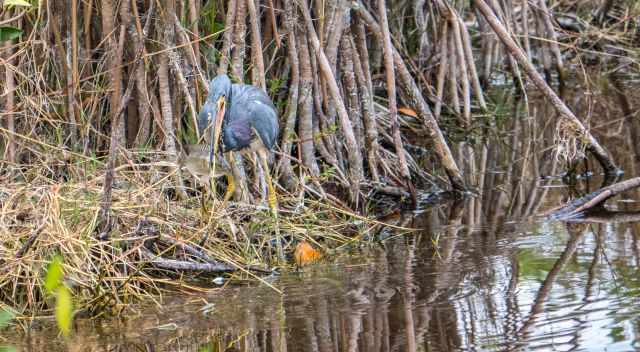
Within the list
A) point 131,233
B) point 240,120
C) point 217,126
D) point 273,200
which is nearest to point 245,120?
point 240,120

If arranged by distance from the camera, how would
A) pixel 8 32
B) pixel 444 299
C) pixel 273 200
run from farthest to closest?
1. pixel 273 200
2. pixel 8 32
3. pixel 444 299

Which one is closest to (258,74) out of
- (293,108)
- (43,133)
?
(293,108)

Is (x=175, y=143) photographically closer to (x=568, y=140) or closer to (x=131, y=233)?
(x=131, y=233)

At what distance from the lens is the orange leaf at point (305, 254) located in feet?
16.4

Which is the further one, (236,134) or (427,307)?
(236,134)

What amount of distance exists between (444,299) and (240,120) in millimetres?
1683

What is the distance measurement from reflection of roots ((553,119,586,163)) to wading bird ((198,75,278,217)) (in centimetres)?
171

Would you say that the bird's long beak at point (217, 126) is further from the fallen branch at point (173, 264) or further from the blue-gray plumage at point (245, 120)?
the fallen branch at point (173, 264)

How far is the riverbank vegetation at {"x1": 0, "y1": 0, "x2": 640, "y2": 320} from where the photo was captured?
4.57 meters

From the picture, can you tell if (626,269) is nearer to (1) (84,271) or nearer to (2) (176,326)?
(2) (176,326)

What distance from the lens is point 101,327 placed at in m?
4.14

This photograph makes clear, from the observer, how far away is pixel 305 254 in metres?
5.04

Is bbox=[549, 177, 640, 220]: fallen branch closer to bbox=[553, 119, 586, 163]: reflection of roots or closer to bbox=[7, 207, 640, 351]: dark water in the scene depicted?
bbox=[7, 207, 640, 351]: dark water

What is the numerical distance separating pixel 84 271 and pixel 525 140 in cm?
398
